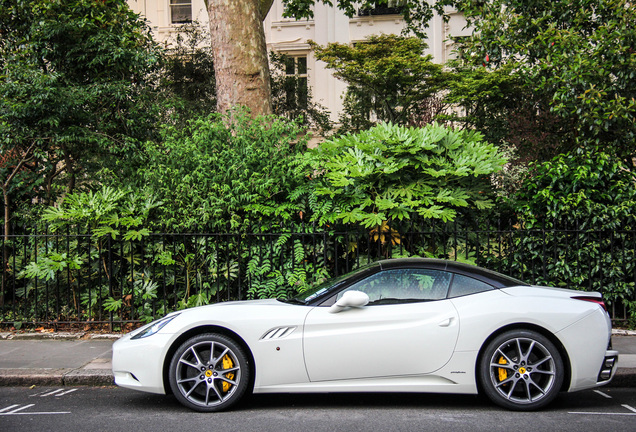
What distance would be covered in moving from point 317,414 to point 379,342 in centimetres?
79

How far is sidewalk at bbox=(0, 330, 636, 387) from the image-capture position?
5.96 meters

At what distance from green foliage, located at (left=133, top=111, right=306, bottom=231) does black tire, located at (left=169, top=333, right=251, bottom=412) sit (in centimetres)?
314

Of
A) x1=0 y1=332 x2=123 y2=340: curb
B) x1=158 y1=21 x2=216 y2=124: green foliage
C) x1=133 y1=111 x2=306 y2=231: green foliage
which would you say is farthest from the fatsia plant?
x1=158 y1=21 x2=216 y2=124: green foliage

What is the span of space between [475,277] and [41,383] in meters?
4.48

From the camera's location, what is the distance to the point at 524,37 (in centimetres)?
1006

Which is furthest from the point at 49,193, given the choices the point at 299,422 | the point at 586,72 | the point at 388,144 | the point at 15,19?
the point at 586,72

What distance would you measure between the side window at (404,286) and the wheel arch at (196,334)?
2.96 feet

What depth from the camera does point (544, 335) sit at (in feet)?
15.5

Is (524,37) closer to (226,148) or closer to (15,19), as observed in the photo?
(226,148)

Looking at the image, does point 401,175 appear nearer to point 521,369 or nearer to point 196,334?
point 521,369

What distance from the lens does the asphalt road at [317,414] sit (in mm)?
4375

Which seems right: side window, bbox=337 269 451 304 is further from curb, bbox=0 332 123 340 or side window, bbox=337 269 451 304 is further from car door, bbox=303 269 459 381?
curb, bbox=0 332 123 340

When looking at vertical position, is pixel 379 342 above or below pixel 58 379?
above

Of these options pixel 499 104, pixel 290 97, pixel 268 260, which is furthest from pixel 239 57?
pixel 290 97
